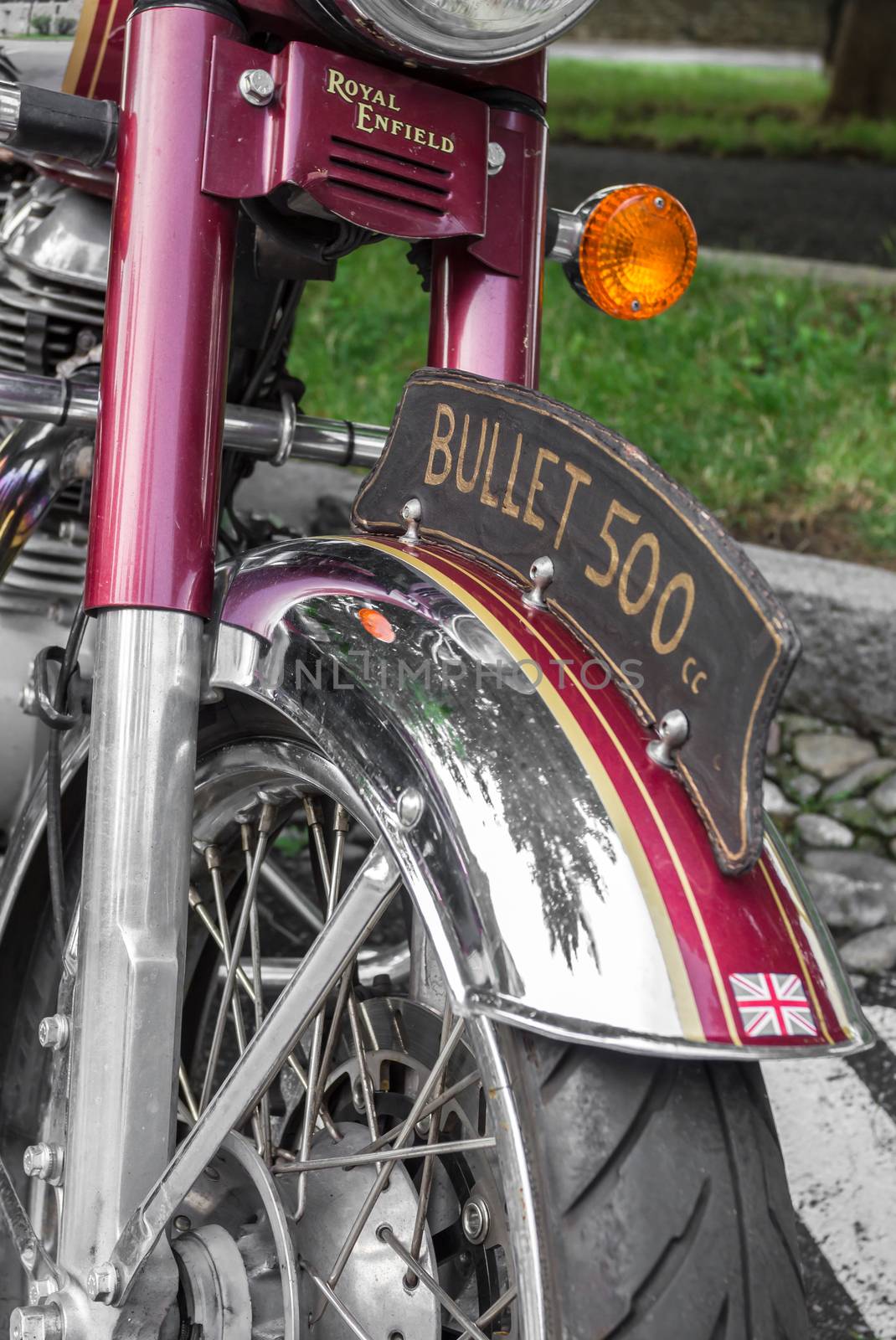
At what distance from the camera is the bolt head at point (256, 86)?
1.00 m

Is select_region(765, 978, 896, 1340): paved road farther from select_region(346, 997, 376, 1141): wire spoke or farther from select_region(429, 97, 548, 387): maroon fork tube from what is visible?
select_region(429, 97, 548, 387): maroon fork tube

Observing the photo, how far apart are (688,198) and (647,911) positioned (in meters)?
6.81

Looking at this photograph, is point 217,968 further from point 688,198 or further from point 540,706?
point 688,198

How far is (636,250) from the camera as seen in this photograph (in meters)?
1.27

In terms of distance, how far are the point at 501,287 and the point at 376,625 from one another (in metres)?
0.35

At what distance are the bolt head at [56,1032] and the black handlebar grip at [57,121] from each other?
633mm

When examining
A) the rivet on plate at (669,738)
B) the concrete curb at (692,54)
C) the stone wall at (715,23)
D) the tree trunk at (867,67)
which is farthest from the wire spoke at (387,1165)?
the stone wall at (715,23)

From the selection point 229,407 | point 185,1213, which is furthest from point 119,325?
point 185,1213

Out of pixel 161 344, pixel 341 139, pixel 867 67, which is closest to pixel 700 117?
pixel 867 67

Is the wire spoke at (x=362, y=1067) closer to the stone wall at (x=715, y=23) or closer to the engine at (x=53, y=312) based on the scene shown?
the engine at (x=53, y=312)

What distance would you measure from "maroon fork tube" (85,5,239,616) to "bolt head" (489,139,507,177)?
227 millimetres

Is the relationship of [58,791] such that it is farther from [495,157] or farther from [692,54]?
[692,54]

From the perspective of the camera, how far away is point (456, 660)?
93 cm

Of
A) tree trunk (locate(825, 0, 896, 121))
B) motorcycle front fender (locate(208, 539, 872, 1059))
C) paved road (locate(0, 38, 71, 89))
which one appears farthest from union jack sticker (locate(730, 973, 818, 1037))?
tree trunk (locate(825, 0, 896, 121))
